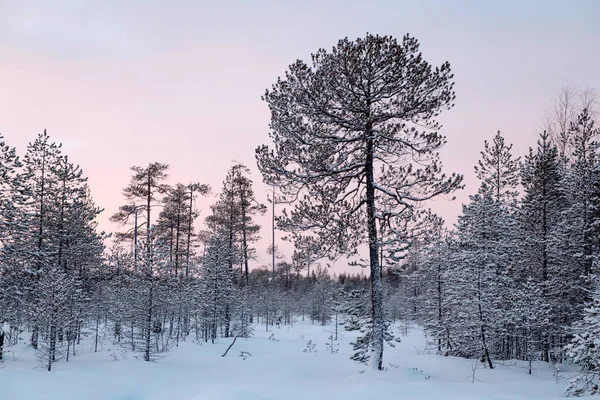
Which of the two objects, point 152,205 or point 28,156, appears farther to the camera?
point 152,205

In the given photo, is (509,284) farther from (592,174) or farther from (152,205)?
(152,205)

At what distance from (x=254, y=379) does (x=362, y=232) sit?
722cm

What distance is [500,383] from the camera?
601 inches

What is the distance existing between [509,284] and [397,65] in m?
13.3

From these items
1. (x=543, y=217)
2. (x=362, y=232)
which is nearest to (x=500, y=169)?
(x=543, y=217)

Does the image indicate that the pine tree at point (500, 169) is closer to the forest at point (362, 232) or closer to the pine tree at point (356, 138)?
the forest at point (362, 232)

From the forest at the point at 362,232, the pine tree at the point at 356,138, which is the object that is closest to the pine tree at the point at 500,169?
the forest at the point at 362,232

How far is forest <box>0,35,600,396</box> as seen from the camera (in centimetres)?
1414

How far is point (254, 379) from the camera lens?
638 inches

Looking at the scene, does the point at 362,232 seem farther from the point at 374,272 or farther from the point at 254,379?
the point at 254,379

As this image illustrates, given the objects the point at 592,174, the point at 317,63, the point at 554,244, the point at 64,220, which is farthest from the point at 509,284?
the point at 64,220

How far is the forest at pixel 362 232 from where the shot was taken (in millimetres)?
14141

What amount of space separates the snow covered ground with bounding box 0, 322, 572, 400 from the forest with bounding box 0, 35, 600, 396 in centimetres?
110

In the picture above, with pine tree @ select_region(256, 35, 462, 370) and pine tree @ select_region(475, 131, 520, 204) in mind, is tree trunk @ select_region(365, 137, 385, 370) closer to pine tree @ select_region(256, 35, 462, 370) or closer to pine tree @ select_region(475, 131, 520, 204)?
pine tree @ select_region(256, 35, 462, 370)
